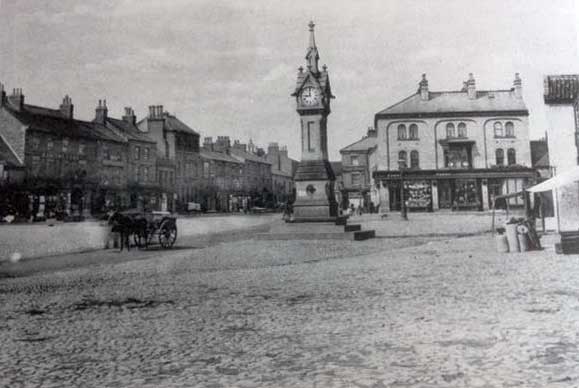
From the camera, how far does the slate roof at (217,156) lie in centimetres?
5321

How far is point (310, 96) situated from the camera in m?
16.7

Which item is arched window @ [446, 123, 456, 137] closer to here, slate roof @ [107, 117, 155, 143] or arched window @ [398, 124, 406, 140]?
arched window @ [398, 124, 406, 140]

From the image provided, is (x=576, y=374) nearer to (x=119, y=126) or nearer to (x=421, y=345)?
(x=421, y=345)

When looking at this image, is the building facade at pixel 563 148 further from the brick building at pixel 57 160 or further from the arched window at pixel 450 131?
the arched window at pixel 450 131

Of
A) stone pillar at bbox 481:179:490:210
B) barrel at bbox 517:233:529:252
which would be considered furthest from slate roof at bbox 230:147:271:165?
barrel at bbox 517:233:529:252

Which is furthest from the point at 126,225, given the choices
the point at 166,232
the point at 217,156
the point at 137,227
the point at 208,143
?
the point at 208,143

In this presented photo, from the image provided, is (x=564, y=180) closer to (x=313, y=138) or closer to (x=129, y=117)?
(x=313, y=138)

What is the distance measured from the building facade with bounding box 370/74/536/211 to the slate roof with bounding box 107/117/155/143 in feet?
58.7

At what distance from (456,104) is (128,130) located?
25.0m

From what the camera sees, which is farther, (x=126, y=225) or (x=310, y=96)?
(x=310, y=96)

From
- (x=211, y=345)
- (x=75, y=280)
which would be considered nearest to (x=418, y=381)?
(x=211, y=345)

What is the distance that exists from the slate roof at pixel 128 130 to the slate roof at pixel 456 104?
18.1 meters

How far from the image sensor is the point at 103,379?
346 cm

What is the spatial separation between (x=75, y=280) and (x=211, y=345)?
4.89 m
